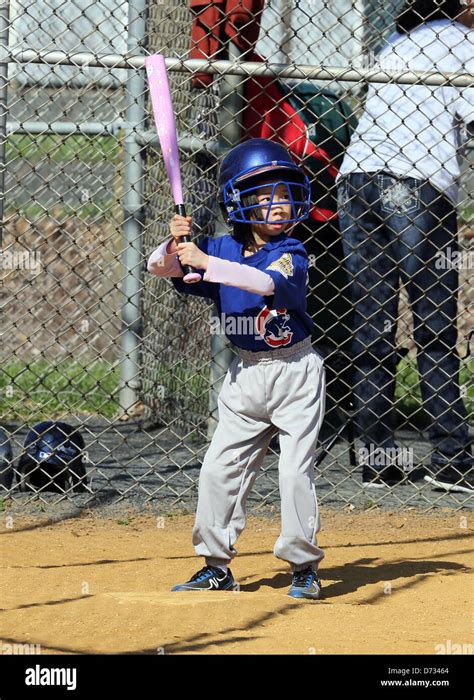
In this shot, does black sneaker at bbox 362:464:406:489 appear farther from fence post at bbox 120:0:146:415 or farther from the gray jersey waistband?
the gray jersey waistband

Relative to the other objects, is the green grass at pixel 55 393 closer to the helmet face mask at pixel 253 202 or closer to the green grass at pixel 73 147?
the green grass at pixel 73 147

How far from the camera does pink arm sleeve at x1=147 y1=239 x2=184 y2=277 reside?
149 inches

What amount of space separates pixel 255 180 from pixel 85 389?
4.41 meters

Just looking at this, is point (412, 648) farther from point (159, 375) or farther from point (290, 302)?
point (159, 375)

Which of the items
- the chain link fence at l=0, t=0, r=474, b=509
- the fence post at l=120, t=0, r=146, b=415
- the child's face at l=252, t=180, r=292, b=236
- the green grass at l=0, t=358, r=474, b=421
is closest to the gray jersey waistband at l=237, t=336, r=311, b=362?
the child's face at l=252, t=180, r=292, b=236

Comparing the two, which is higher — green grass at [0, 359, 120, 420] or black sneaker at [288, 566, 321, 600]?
green grass at [0, 359, 120, 420]

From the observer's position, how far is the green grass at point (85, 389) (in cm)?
650

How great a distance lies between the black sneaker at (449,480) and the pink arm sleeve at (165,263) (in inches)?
91.1

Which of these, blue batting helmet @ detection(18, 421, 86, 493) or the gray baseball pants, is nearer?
the gray baseball pants

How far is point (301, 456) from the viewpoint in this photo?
387cm

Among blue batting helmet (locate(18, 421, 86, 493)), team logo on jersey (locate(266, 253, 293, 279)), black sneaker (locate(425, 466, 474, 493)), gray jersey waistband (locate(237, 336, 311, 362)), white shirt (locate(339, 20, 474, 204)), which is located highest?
white shirt (locate(339, 20, 474, 204))

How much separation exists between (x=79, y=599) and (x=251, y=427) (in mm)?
823

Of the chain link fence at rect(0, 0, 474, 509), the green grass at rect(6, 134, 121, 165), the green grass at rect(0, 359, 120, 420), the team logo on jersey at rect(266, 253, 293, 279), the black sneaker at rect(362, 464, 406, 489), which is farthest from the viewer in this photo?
the green grass at rect(0, 359, 120, 420)

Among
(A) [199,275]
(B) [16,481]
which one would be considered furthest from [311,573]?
(B) [16,481]
